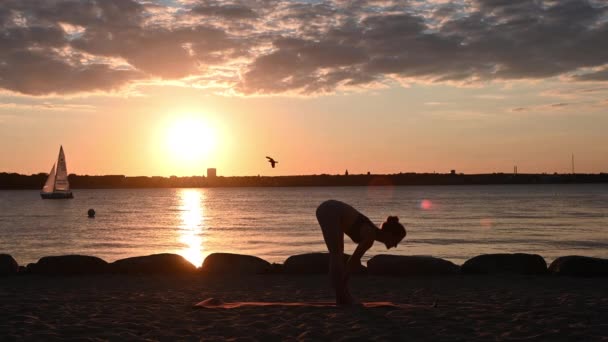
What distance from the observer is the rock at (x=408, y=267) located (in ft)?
48.6

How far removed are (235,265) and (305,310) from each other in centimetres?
561

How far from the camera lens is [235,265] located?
15.6m

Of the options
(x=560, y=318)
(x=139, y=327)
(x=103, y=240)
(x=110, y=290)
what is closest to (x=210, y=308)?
(x=139, y=327)

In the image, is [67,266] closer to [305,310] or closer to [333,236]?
[305,310]

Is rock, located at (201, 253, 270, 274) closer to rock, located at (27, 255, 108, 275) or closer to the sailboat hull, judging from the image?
rock, located at (27, 255, 108, 275)

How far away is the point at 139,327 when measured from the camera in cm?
909

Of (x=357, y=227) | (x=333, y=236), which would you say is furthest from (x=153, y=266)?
(x=357, y=227)

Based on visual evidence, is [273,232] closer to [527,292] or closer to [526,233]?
[526,233]

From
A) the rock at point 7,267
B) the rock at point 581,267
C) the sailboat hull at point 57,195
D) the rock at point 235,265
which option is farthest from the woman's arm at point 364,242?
the sailboat hull at point 57,195

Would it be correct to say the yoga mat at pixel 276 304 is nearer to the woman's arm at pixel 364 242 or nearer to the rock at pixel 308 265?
the woman's arm at pixel 364 242

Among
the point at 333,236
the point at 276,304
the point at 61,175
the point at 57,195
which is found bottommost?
the point at 276,304

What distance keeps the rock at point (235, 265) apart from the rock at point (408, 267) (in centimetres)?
248

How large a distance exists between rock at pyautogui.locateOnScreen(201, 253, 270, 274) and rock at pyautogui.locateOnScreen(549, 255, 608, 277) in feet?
21.0

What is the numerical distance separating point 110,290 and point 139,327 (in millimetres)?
3935
